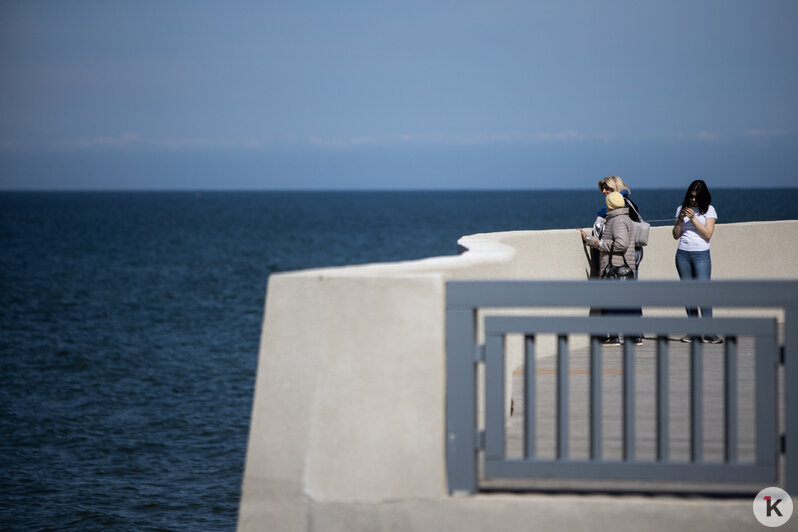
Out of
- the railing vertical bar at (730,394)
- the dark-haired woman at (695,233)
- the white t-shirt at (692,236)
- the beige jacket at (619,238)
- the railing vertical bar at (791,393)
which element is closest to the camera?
the railing vertical bar at (791,393)

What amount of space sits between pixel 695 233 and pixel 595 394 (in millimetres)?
5784

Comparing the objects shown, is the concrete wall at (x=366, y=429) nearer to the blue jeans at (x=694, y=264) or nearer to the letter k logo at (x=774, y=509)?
the letter k logo at (x=774, y=509)

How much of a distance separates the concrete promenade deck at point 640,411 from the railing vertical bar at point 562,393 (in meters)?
0.27

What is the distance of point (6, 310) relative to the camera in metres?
42.5

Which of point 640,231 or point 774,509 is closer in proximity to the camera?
point 774,509

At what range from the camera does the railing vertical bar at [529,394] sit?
4.33 meters

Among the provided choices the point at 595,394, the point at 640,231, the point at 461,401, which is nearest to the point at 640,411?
the point at 595,394

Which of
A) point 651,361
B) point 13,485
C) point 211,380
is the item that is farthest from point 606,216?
point 211,380

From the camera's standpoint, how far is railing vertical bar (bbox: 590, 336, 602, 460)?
170 inches

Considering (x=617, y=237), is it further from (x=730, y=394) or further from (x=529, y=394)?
(x=529, y=394)

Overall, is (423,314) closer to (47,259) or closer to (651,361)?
(651,361)

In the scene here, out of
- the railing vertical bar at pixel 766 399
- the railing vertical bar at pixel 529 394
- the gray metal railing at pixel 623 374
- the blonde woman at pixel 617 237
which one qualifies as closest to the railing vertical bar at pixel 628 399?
the gray metal railing at pixel 623 374

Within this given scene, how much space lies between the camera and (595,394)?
4.34 metres

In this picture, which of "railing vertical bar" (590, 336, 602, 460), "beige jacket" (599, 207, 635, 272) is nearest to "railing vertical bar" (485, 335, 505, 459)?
"railing vertical bar" (590, 336, 602, 460)
